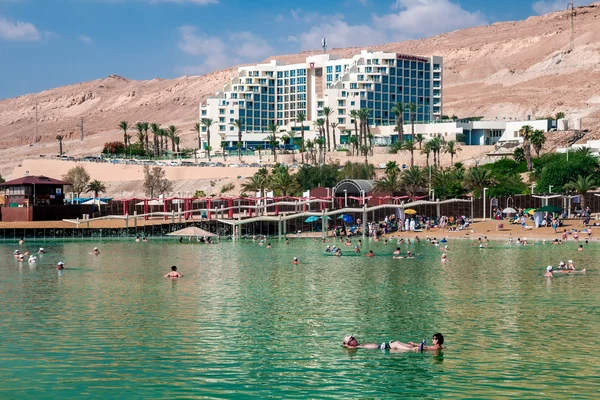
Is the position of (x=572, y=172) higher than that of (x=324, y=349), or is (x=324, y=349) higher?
(x=572, y=172)

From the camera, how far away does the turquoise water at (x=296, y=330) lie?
23078mm

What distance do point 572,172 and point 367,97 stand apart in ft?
226

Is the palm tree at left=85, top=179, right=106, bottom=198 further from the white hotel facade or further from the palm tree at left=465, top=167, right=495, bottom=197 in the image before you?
the palm tree at left=465, top=167, right=495, bottom=197

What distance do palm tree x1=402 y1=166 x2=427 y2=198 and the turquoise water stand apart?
1825 inches

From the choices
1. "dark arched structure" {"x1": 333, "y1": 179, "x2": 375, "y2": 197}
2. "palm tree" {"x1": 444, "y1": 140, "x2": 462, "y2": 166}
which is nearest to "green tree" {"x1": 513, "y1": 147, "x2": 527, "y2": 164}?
"palm tree" {"x1": 444, "y1": 140, "x2": 462, "y2": 166}

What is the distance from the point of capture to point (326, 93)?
16075 centimetres

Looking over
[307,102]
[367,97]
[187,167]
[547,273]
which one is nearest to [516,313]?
[547,273]

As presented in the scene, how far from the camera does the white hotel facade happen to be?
164 m

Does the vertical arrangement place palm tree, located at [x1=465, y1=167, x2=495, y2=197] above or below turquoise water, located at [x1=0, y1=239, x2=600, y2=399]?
above

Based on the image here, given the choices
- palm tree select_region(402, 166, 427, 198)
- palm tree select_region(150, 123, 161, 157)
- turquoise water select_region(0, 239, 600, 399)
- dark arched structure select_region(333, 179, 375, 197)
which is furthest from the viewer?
palm tree select_region(150, 123, 161, 157)

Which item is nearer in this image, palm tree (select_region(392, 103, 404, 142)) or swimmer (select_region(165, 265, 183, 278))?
swimmer (select_region(165, 265, 183, 278))

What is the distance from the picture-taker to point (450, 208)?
90438 mm

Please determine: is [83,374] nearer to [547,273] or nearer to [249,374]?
[249,374]

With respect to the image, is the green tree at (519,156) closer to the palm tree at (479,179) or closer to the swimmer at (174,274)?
the palm tree at (479,179)
